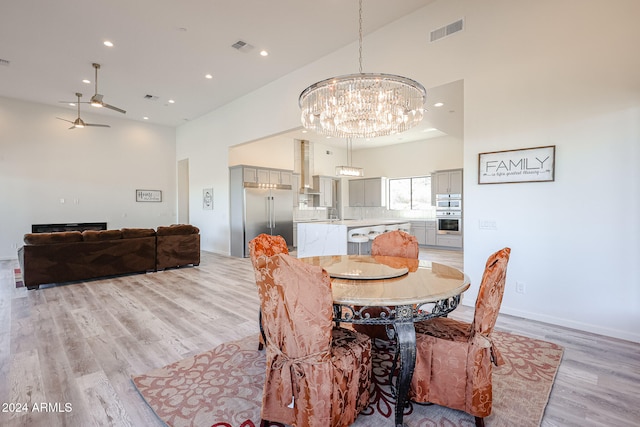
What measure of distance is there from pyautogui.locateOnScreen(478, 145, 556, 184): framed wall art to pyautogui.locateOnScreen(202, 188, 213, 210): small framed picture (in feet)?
22.1

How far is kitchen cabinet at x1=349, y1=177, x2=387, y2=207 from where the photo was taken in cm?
1024

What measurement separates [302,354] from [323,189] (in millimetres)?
8673

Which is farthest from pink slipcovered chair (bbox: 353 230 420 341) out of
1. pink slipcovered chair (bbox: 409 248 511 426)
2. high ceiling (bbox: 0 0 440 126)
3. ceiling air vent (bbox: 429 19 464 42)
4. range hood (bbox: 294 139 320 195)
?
range hood (bbox: 294 139 320 195)

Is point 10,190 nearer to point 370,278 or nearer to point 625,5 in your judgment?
point 370,278

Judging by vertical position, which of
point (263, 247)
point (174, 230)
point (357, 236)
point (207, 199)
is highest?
point (207, 199)

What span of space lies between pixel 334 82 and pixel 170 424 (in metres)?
2.64

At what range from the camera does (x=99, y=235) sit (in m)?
5.07

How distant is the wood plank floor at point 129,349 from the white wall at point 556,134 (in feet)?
1.51

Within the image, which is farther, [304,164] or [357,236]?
[304,164]

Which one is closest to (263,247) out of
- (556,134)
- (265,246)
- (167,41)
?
(265,246)

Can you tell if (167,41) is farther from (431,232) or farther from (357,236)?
(431,232)

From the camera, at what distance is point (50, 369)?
7.57 feet

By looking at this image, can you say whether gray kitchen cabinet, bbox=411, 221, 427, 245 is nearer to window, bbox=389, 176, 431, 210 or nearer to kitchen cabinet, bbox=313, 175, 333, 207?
window, bbox=389, 176, 431, 210

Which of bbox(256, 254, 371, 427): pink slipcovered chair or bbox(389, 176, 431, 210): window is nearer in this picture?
bbox(256, 254, 371, 427): pink slipcovered chair
